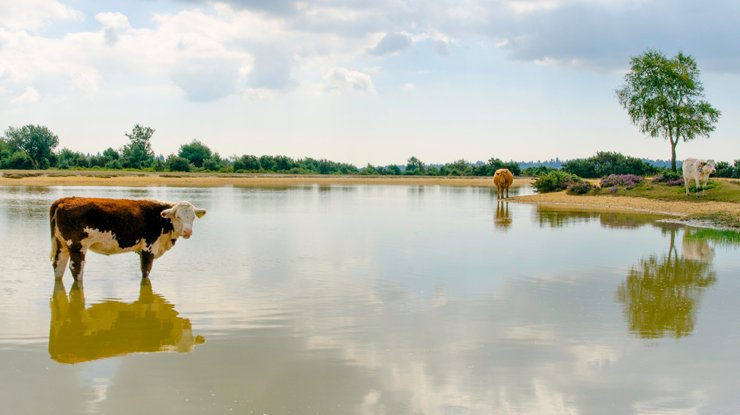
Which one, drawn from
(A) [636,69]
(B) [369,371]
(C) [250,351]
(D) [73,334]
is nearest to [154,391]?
(C) [250,351]

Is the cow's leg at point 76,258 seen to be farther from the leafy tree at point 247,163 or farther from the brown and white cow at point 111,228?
the leafy tree at point 247,163

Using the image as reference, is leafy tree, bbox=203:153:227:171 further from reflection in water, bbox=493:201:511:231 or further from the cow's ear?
the cow's ear

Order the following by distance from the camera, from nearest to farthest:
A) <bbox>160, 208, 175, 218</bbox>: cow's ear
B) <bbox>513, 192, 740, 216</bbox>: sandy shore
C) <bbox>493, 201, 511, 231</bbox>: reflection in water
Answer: <bbox>160, 208, 175, 218</bbox>: cow's ear, <bbox>493, 201, 511, 231</bbox>: reflection in water, <bbox>513, 192, 740, 216</bbox>: sandy shore

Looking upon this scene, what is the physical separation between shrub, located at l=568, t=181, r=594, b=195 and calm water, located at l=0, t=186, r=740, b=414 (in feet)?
75.1

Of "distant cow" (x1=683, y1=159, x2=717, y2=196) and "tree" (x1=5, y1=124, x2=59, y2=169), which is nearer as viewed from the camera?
"distant cow" (x1=683, y1=159, x2=717, y2=196)

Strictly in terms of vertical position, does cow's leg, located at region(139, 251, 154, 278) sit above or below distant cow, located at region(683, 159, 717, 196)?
below

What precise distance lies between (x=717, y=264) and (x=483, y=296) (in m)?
6.58

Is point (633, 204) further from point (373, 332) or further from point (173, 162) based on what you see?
point (173, 162)

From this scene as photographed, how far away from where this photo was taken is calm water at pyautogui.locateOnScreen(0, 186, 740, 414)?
5.70m

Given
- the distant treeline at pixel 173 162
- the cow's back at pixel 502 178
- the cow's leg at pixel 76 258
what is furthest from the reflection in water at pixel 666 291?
the distant treeline at pixel 173 162

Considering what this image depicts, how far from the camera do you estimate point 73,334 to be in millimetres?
7633

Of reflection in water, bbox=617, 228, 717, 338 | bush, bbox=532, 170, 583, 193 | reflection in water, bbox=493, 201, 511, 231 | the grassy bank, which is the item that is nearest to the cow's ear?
reflection in water, bbox=617, 228, 717, 338

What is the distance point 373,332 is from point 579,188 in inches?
1304

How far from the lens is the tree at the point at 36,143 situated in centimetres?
8969
